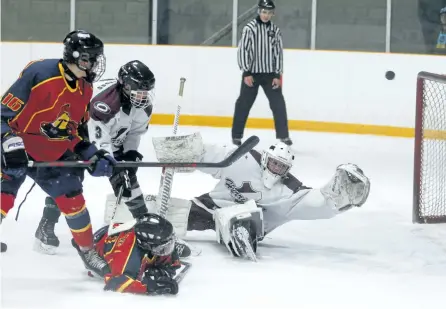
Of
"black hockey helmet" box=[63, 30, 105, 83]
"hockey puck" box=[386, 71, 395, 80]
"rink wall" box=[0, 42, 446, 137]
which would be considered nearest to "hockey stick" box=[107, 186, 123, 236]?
"black hockey helmet" box=[63, 30, 105, 83]

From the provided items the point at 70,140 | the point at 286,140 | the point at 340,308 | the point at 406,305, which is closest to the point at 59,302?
the point at 70,140

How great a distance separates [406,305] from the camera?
332cm

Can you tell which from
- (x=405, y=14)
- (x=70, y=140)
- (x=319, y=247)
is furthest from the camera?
(x=405, y=14)

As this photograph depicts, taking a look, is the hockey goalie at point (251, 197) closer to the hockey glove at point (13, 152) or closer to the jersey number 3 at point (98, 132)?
the jersey number 3 at point (98, 132)

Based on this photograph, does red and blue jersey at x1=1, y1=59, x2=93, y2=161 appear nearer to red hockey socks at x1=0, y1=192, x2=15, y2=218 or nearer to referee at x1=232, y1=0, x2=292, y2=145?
red hockey socks at x1=0, y1=192, x2=15, y2=218

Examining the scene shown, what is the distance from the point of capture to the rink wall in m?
7.80

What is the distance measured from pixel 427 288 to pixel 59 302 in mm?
1349

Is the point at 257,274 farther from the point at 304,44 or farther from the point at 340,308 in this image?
the point at 304,44

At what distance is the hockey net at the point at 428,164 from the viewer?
468 cm

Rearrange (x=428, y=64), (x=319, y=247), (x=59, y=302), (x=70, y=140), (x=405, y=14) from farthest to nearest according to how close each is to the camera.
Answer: (x=405, y=14) → (x=428, y=64) → (x=319, y=247) → (x=70, y=140) → (x=59, y=302)

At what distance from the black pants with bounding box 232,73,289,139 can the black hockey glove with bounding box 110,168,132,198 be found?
3082 mm

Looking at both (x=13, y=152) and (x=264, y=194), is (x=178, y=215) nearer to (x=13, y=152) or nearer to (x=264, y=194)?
(x=264, y=194)

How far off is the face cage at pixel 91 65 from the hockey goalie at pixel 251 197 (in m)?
0.52

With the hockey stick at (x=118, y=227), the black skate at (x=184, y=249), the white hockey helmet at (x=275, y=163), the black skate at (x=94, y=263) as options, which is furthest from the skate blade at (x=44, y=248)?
the white hockey helmet at (x=275, y=163)
